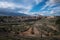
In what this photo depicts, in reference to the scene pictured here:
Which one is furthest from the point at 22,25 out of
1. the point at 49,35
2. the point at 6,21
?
the point at 49,35

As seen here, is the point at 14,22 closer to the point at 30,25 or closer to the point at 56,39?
the point at 30,25

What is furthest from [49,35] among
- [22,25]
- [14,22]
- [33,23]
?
[14,22]

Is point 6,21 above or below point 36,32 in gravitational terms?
above

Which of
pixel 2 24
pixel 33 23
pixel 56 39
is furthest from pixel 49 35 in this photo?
pixel 2 24

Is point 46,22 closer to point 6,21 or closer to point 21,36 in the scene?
point 21,36

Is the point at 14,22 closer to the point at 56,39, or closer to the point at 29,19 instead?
the point at 29,19

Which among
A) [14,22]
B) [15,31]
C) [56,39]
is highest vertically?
[14,22]

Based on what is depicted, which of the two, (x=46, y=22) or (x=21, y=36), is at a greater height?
(x=46, y=22)
